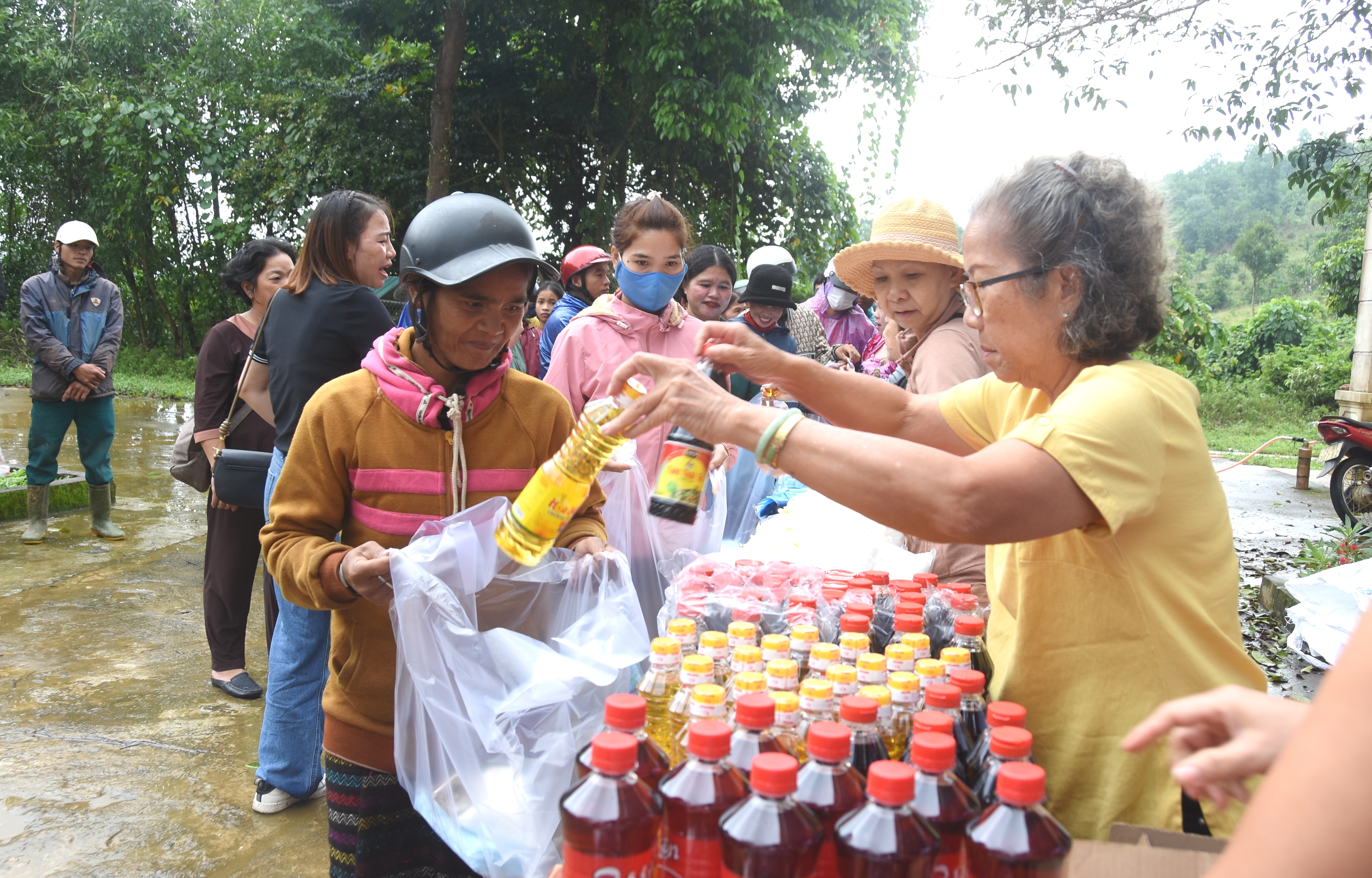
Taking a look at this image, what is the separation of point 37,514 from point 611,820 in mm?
6668

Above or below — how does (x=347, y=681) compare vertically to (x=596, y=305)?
below

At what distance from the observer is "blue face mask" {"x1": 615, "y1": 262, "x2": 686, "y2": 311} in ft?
11.1

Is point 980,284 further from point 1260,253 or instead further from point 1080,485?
point 1260,253

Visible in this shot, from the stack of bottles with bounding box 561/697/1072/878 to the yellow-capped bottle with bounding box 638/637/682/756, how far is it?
0.83 feet

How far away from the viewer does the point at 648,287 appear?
3.38 m

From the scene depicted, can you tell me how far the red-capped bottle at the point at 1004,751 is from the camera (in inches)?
45.4

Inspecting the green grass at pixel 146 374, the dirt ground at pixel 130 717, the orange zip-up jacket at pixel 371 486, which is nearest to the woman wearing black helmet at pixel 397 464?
the orange zip-up jacket at pixel 371 486

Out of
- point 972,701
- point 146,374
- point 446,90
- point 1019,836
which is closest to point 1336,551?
point 972,701

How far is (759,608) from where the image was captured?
1842mm

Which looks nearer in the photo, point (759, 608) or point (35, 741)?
point (759, 608)

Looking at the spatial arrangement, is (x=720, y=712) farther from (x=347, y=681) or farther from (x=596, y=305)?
(x=596, y=305)

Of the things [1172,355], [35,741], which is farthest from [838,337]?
[1172,355]

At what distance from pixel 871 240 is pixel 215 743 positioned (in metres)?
3.22

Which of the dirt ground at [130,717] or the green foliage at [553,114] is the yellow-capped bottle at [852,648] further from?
the green foliage at [553,114]
